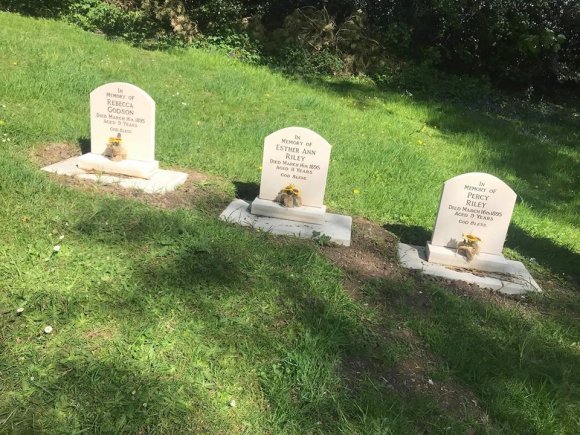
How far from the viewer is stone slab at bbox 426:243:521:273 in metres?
4.29

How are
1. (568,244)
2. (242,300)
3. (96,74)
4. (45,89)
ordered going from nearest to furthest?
(242,300) → (568,244) → (45,89) → (96,74)

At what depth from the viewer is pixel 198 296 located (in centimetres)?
318

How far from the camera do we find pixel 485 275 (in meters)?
4.25

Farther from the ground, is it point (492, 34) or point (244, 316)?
point (492, 34)

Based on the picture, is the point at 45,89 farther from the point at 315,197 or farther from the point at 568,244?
the point at 568,244

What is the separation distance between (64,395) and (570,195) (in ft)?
23.1

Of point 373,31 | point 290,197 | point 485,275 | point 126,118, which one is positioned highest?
point 373,31

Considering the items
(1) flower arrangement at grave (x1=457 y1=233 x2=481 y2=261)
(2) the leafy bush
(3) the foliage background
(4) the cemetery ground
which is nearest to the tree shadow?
(4) the cemetery ground

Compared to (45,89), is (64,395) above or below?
below

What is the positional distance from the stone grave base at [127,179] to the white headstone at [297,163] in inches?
35.0

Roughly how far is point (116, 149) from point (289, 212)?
1.84 meters

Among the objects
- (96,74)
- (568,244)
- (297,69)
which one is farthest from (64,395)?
(297,69)

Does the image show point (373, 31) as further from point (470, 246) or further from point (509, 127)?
point (470, 246)

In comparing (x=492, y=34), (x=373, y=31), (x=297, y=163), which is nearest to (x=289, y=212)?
(x=297, y=163)
